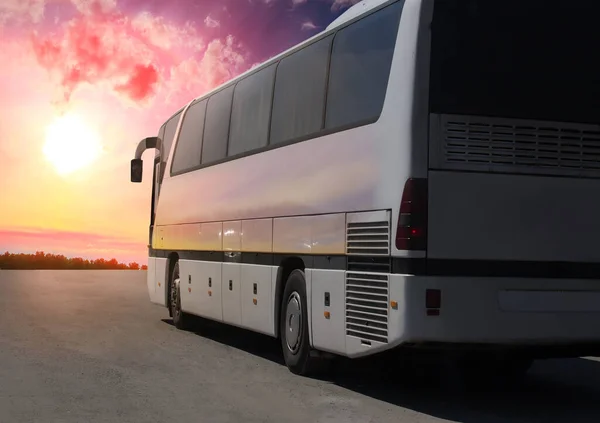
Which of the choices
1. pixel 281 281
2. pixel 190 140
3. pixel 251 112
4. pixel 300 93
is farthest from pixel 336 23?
pixel 190 140

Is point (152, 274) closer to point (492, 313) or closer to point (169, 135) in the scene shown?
point (169, 135)

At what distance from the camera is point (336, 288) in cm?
994

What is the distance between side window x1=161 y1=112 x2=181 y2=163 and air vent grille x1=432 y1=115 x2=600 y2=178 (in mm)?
9289

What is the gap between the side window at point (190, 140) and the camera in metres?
15.6

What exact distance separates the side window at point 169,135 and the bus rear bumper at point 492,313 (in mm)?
9317

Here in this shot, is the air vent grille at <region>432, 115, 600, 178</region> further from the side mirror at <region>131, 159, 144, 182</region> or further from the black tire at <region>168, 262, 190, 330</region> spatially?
the side mirror at <region>131, 159, 144, 182</region>

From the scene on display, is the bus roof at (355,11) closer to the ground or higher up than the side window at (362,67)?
higher up

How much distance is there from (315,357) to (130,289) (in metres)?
18.7

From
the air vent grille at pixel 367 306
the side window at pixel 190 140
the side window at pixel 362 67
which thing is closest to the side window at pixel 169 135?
the side window at pixel 190 140

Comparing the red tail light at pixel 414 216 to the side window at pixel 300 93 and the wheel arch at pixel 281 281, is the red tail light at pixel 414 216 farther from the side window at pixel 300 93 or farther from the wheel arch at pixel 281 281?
the wheel arch at pixel 281 281

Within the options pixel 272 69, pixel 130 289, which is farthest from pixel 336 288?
pixel 130 289

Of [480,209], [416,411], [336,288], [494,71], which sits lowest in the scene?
[416,411]

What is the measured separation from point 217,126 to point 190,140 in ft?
5.21

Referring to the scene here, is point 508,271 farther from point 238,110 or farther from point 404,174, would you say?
point 238,110
